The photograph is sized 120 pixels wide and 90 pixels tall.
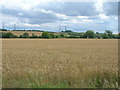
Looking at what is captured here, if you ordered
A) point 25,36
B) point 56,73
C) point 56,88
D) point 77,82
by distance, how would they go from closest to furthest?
point 56,88 < point 77,82 < point 56,73 < point 25,36

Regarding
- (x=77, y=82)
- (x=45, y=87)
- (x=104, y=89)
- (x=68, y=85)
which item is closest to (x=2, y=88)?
(x=45, y=87)

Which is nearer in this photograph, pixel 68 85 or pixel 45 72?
pixel 68 85

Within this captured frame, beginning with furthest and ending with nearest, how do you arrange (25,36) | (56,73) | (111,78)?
(25,36), (56,73), (111,78)

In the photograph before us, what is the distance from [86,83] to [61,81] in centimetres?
83

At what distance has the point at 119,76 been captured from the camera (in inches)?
203

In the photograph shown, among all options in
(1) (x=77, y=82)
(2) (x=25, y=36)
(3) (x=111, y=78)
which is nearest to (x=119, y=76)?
(3) (x=111, y=78)

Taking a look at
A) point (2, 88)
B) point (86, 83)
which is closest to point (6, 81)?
point (2, 88)

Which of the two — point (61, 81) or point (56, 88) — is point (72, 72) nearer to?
point (61, 81)

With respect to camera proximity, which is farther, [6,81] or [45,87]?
[6,81]

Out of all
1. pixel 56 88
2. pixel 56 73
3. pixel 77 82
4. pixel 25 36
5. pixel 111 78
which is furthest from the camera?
pixel 25 36

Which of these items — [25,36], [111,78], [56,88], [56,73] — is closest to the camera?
[56,88]

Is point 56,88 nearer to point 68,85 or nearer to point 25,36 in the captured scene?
point 68,85

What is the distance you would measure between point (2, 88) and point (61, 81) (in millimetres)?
1844

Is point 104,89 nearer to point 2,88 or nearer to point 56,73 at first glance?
point 56,73
